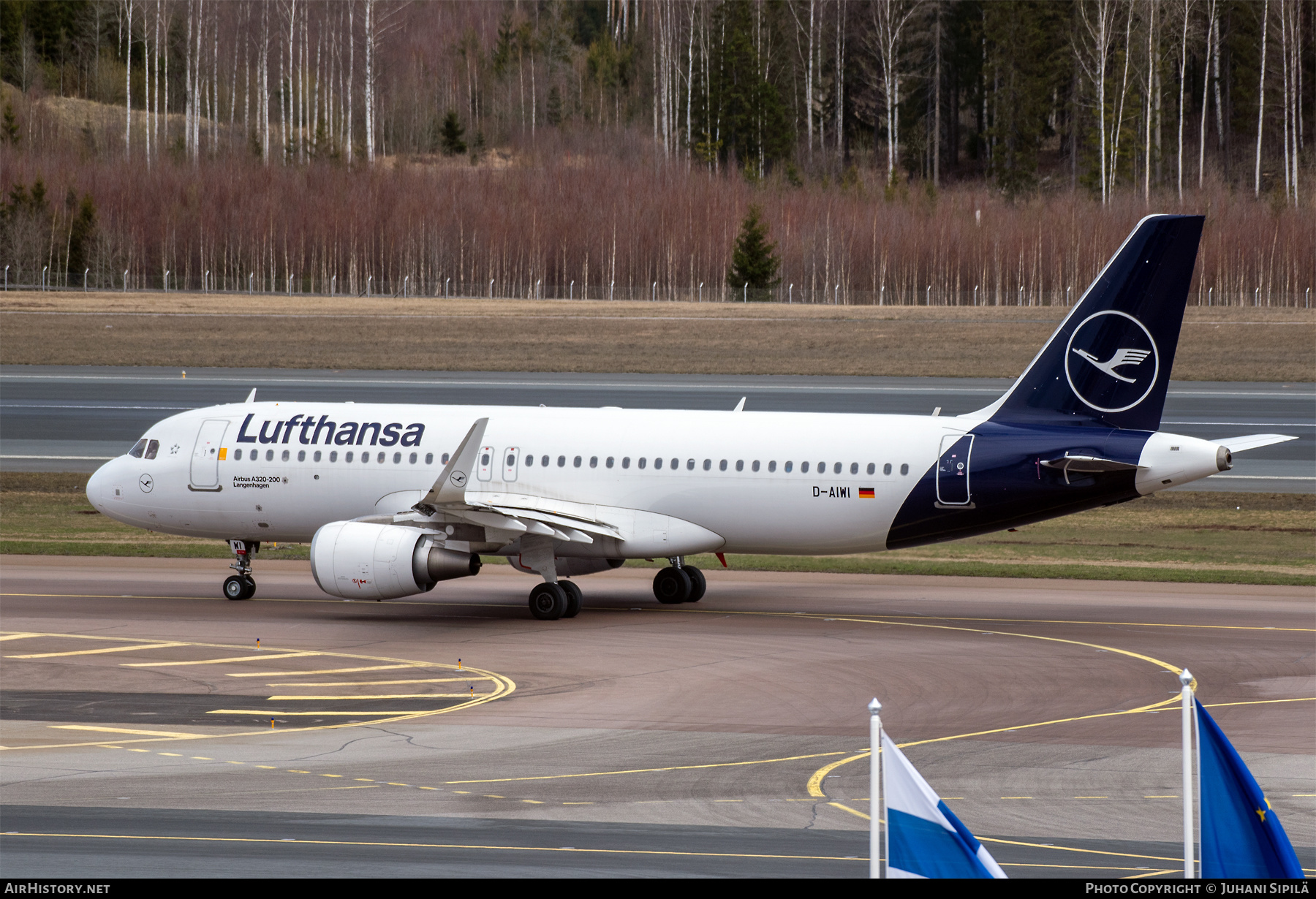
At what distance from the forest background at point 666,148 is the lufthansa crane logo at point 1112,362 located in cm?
7037

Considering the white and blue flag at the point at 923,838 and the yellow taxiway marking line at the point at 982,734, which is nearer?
the white and blue flag at the point at 923,838

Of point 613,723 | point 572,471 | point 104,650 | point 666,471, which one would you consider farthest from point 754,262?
point 613,723

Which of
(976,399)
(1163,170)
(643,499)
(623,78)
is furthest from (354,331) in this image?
(623,78)

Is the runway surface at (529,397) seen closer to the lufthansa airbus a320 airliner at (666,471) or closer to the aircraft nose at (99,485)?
the aircraft nose at (99,485)

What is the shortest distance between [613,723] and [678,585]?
1088 centimetres

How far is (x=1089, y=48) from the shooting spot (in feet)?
405

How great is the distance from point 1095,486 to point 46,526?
29063mm

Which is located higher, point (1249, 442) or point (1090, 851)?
point (1249, 442)

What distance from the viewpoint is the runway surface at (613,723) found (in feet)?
49.2

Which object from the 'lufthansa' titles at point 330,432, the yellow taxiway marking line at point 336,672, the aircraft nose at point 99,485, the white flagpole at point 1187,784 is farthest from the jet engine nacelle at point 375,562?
the white flagpole at point 1187,784

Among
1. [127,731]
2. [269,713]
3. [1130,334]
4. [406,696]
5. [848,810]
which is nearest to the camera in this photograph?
[848,810]

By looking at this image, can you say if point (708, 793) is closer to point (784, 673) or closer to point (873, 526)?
point (784, 673)

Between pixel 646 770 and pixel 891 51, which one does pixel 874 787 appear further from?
pixel 891 51

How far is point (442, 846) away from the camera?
48.4 ft
